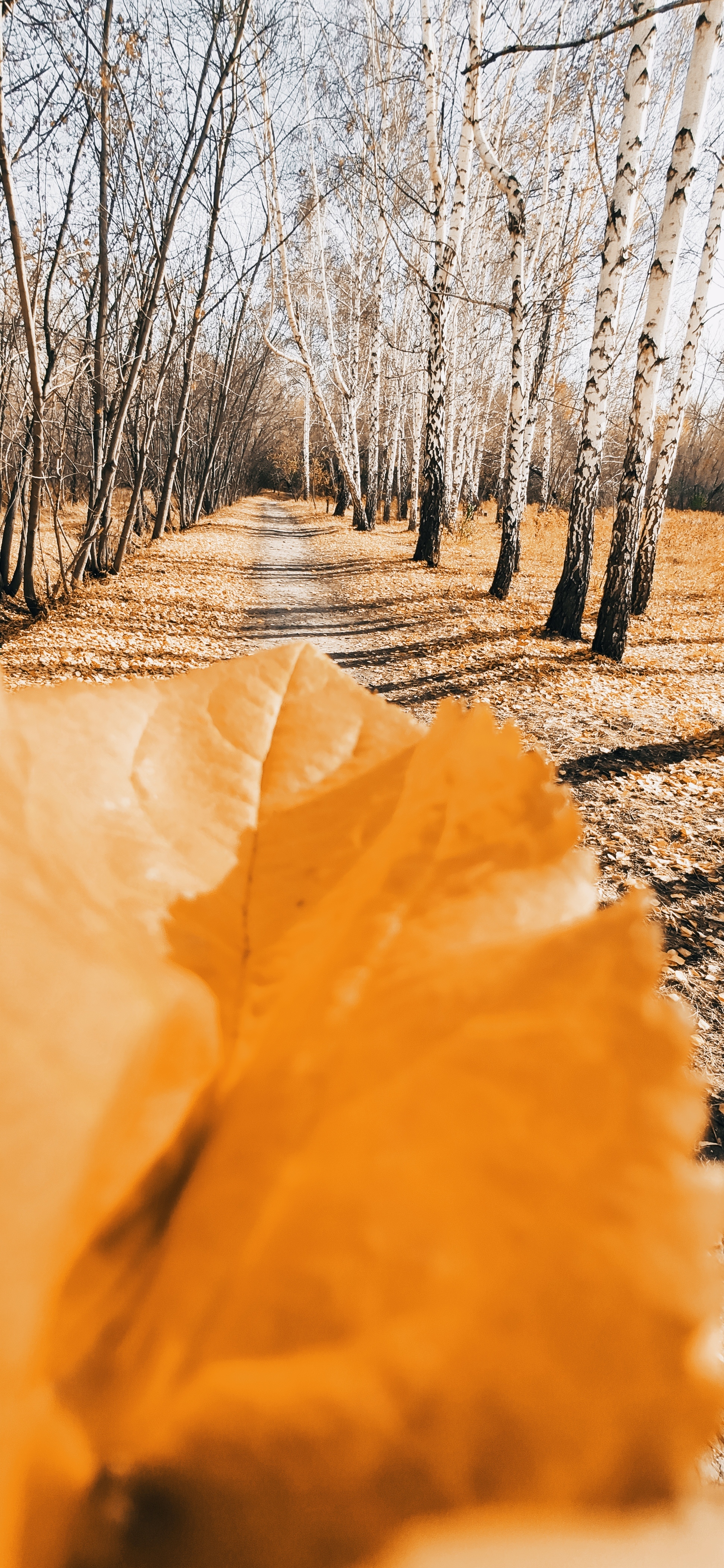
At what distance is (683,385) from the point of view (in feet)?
35.6

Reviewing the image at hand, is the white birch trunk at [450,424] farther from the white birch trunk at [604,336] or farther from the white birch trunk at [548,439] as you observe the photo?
the white birch trunk at [604,336]

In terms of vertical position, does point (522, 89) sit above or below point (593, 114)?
above

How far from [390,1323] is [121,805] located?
0.86 feet

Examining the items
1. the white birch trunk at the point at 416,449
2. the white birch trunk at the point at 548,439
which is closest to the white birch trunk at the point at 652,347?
the white birch trunk at the point at 548,439

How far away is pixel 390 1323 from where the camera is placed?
6.7 inches

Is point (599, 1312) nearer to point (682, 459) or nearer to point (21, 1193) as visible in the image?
point (21, 1193)

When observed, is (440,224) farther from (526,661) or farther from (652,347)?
(526,661)

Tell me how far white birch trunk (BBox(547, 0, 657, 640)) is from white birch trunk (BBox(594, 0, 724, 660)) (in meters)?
0.41

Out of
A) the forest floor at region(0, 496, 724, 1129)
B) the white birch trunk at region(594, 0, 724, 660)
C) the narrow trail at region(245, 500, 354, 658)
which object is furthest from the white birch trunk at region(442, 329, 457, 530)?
the white birch trunk at region(594, 0, 724, 660)

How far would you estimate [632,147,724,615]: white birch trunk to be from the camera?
10.4 meters

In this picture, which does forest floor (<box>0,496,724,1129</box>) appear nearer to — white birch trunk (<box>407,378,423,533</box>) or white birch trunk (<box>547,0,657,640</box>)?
white birch trunk (<box>547,0,657,640</box>)

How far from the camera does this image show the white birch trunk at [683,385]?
411 inches

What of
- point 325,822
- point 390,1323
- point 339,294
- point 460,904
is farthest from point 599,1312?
point 339,294

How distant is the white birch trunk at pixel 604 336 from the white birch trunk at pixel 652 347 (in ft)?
1.36
